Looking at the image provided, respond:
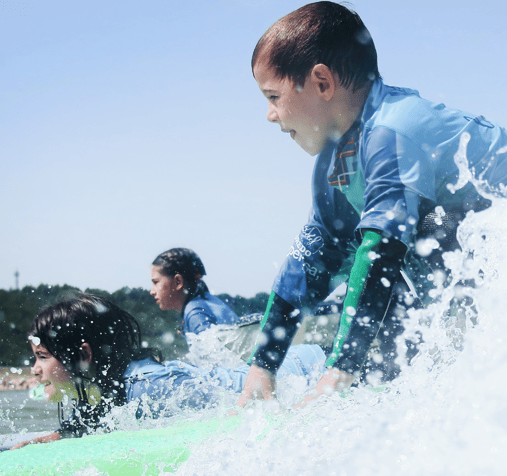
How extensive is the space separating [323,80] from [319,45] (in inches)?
4.1

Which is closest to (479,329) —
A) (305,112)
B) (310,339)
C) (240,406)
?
(305,112)

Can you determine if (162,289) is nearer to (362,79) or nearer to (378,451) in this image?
(362,79)

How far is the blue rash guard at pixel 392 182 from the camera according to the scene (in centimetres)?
145

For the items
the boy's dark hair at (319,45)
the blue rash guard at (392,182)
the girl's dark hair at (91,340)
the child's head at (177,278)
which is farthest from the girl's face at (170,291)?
the boy's dark hair at (319,45)

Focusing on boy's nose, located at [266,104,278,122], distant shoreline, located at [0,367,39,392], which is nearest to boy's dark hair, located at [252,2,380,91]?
boy's nose, located at [266,104,278,122]

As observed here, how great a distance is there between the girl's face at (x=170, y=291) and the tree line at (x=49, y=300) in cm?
325

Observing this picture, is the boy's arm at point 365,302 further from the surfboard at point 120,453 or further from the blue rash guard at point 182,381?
the blue rash guard at point 182,381

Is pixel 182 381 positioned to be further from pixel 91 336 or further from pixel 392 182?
pixel 392 182

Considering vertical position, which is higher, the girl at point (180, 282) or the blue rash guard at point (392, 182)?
the blue rash guard at point (392, 182)

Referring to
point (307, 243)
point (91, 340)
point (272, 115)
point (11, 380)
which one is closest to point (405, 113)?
point (272, 115)

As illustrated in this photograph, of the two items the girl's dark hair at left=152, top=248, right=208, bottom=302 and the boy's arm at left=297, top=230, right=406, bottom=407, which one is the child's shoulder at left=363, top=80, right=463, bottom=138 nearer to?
the boy's arm at left=297, top=230, right=406, bottom=407

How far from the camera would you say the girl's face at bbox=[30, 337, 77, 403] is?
8.67ft

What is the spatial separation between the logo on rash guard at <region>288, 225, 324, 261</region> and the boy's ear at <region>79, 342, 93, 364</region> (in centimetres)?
124

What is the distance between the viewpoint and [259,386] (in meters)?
2.03
